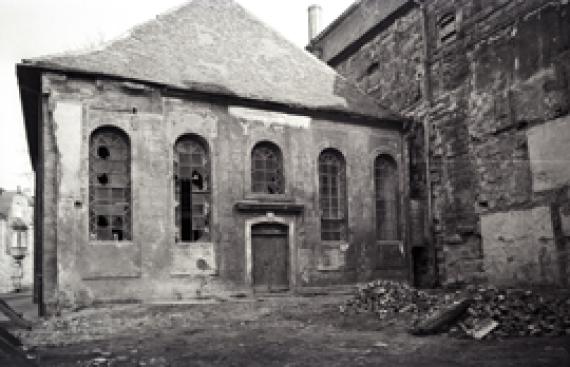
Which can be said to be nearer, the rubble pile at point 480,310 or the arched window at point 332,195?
the rubble pile at point 480,310

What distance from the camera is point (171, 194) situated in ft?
45.7

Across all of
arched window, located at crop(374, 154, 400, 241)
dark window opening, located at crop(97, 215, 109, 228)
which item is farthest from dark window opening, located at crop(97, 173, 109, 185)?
arched window, located at crop(374, 154, 400, 241)

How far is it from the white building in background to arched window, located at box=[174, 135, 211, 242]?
92.8ft

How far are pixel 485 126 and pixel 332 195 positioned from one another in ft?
15.8

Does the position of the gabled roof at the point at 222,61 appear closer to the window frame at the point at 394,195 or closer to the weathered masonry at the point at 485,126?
the window frame at the point at 394,195

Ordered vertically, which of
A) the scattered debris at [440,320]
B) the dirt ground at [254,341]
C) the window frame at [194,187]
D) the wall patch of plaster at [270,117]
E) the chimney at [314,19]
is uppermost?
the chimney at [314,19]

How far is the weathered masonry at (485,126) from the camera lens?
41.4 feet

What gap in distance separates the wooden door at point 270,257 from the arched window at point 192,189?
1.53 metres

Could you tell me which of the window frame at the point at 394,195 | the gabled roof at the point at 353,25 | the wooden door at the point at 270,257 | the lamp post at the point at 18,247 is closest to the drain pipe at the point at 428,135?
the window frame at the point at 394,195

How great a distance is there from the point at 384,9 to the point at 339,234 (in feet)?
29.2

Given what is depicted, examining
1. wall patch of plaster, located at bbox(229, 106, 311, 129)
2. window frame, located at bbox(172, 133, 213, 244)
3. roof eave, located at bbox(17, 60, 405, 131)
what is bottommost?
window frame, located at bbox(172, 133, 213, 244)

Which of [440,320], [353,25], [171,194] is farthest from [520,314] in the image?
[353,25]

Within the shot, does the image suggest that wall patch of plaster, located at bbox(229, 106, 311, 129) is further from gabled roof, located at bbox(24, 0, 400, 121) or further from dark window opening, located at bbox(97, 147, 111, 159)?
dark window opening, located at bbox(97, 147, 111, 159)

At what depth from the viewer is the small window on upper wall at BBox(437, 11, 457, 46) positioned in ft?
53.9
